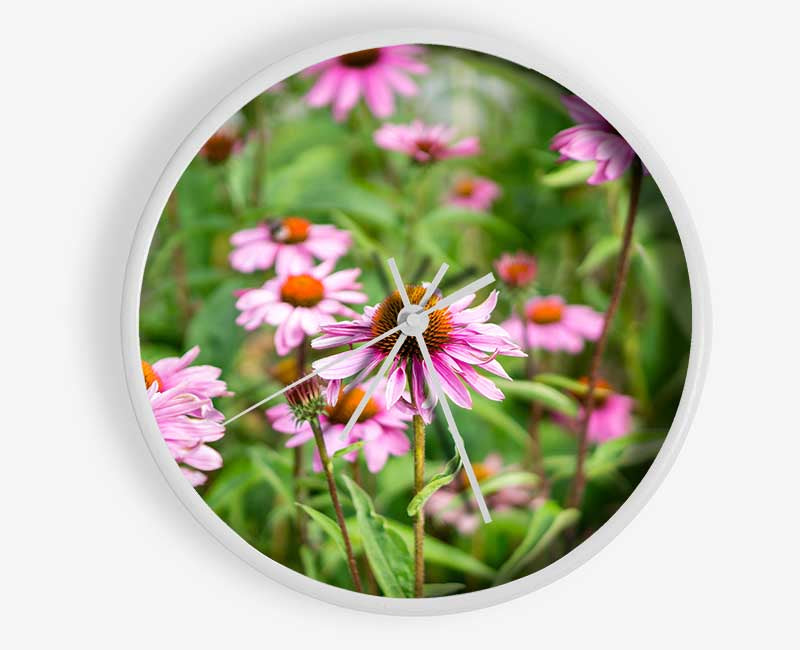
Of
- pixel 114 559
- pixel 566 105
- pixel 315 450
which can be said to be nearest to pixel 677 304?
pixel 566 105

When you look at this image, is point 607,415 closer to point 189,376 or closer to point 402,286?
point 402,286

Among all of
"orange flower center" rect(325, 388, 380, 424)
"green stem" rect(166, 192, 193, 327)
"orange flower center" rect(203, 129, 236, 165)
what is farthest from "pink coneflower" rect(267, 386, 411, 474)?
"orange flower center" rect(203, 129, 236, 165)

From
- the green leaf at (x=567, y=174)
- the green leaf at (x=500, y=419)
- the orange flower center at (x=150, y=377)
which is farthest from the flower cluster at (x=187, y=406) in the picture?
the green leaf at (x=567, y=174)

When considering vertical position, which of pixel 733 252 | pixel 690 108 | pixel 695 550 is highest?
pixel 690 108

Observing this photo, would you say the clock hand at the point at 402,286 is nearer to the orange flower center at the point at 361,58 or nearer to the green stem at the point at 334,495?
the green stem at the point at 334,495

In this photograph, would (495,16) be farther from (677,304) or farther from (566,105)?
(677,304)

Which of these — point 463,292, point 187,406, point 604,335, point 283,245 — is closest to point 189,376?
point 187,406
